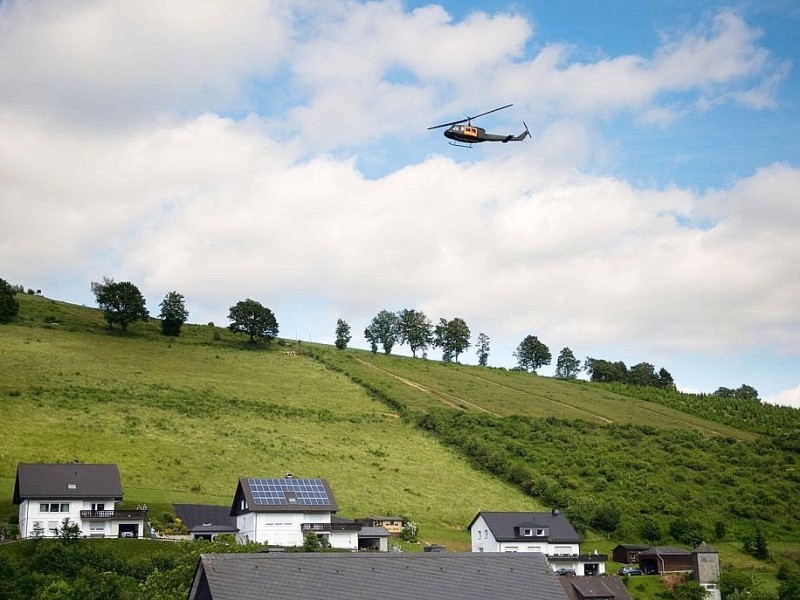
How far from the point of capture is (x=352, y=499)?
102 metres

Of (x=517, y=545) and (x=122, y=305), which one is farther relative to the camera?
(x=122, y=305)

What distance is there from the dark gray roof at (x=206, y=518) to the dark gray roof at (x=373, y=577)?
48.0 metres

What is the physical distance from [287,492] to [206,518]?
7587mm

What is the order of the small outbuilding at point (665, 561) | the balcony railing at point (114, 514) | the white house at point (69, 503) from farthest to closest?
1. the small outbuilding at point (665, 561)
2. the balcony railing at point (114, 514)
3. the white house at point (69, 503)

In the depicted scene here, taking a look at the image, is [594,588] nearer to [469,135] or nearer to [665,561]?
[665,561]

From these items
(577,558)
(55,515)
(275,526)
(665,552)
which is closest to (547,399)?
(665,552)

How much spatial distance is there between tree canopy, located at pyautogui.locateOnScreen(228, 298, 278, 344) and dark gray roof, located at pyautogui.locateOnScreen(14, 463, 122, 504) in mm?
96065

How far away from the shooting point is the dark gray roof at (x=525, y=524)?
90.6m

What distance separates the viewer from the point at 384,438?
130 meters

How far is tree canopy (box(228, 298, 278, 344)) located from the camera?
592 feet

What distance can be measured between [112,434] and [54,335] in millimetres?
53394

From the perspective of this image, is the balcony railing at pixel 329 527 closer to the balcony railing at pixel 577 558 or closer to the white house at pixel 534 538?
the white house at pixel 534 538

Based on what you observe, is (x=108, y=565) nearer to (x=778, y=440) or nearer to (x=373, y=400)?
(x=373, y=400)

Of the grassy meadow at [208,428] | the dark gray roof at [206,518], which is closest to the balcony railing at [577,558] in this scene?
the grassy meadow at [208,428]
